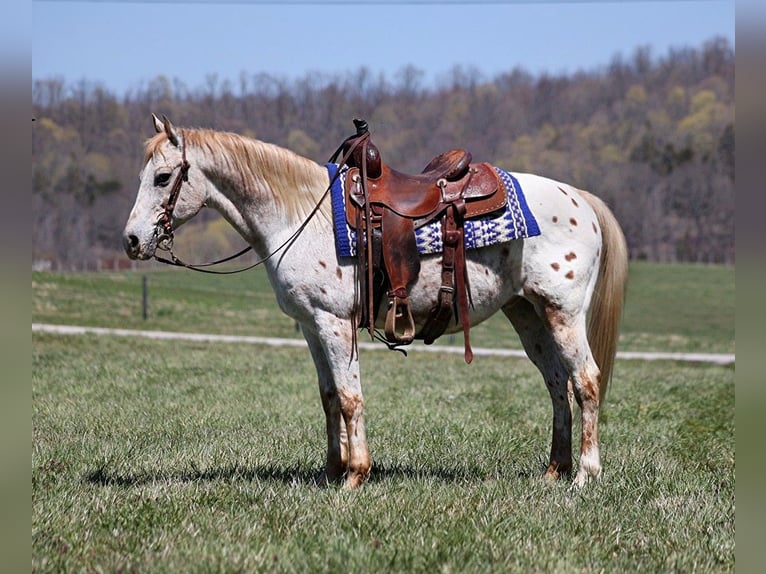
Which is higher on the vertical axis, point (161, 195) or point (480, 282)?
point (161, 195)

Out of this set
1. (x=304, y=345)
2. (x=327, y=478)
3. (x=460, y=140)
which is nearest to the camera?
(x=327, y=478)

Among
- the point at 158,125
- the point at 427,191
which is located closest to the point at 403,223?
the point at 427,191

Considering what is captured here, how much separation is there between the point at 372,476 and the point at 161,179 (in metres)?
2.44

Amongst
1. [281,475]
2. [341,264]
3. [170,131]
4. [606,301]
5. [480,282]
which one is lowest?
[281,475]

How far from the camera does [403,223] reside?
5.94m

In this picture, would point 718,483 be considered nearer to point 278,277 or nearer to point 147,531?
point 278,277

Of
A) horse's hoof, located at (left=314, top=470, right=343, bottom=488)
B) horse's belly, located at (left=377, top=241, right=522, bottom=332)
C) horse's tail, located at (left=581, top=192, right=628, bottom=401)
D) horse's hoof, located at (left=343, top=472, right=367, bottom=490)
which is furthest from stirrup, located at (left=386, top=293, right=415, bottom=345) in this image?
horse's tail, located at (left=581, top=192, right=628, bottom=401)

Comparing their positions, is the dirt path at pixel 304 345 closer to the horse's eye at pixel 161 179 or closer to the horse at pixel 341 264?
the horse at pixel 341 264

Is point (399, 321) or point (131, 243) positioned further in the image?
point (399, 321)

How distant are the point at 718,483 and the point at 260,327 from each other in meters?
21.0

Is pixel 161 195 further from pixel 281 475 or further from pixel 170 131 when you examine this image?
pixel 281 475

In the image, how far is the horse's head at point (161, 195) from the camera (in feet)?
18.7

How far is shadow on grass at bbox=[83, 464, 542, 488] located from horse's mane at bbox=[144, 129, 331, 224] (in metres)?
1.80

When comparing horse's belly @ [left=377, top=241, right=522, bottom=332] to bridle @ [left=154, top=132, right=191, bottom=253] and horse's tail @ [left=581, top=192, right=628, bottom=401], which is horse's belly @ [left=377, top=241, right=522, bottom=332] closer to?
horse's tail @ [left=581, top=192, right=628, bottom=401]
